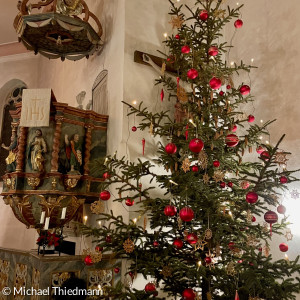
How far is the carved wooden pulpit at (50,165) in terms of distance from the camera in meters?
4.57

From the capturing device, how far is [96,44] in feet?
18.7

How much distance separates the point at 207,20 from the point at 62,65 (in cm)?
561

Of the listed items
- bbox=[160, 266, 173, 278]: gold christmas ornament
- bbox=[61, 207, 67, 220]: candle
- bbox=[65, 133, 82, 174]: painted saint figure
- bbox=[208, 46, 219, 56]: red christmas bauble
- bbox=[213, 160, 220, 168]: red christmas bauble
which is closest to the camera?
bbox=[160, 266, 173, 278]: gold christmas ornament

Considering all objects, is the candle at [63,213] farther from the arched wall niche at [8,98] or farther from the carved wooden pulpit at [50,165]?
the arched wall niche at [8,98]

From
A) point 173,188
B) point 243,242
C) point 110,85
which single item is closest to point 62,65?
point 110,85

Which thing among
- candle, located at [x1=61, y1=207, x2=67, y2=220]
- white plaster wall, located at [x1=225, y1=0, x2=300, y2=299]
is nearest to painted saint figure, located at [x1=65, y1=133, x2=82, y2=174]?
candle, located at [x1=61, y1=207, x2=67, y2=220]

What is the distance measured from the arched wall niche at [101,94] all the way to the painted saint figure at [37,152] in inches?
46.7

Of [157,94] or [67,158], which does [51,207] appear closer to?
[67,158]

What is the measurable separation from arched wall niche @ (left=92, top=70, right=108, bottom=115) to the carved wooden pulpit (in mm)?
520

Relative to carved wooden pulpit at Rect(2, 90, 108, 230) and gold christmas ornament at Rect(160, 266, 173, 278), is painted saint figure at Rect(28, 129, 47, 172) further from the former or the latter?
gold christmas ornament at Rect(160, 266, 173, 278)

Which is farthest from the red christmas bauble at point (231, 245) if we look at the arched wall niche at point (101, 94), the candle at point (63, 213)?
the arched wall niche at point (101, 94)

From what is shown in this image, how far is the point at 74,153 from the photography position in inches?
189

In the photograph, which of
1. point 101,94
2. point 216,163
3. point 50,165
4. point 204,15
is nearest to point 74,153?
point 50,165

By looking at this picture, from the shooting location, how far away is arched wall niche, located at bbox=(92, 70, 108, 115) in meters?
Answer: 5.48
